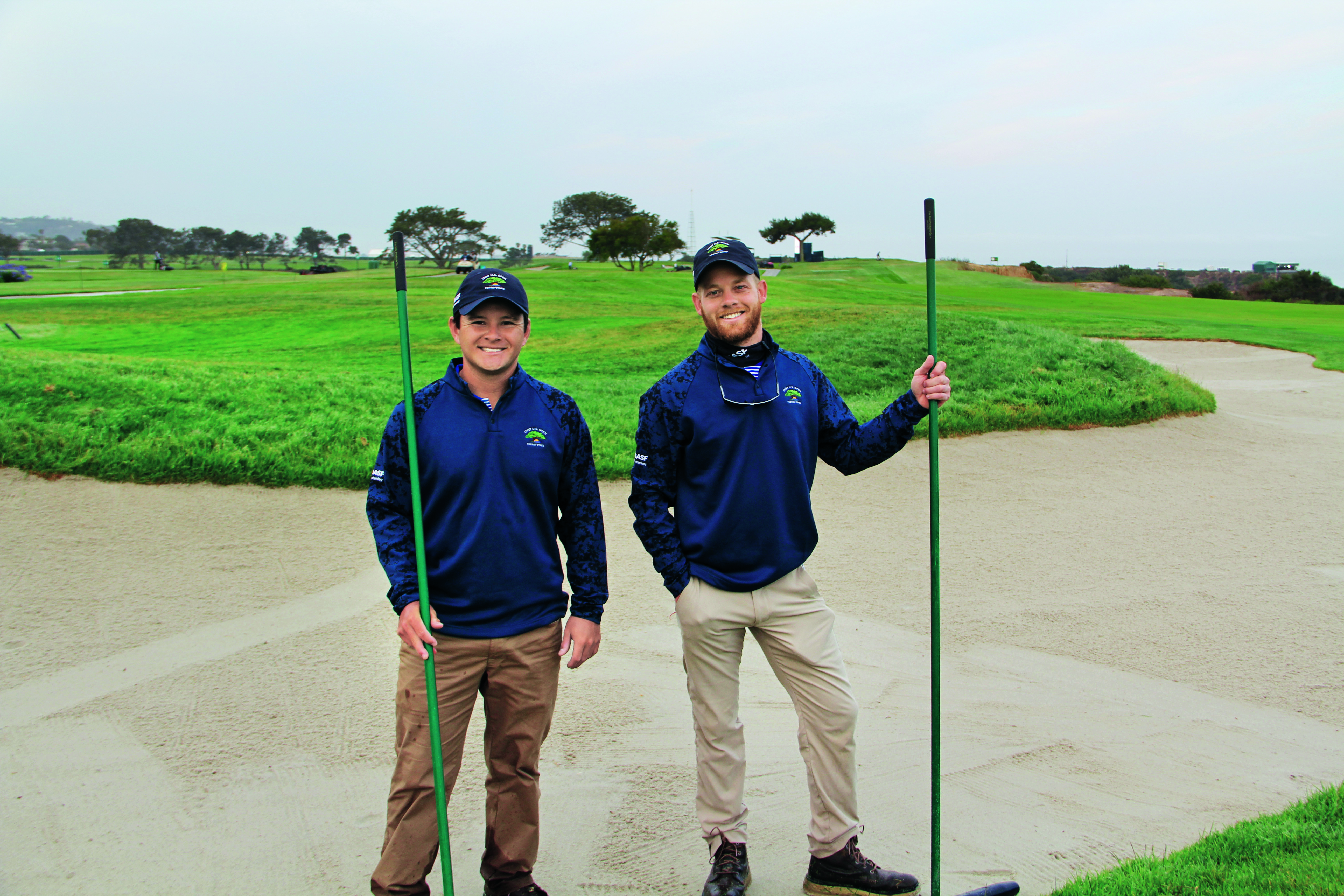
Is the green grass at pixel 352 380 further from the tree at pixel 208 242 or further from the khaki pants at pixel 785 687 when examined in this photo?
the tree at pixel 208 242

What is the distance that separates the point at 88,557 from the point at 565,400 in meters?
5.17

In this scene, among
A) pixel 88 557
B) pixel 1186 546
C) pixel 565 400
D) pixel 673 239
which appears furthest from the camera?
pixel 673 239

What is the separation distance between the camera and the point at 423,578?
2.72 meters

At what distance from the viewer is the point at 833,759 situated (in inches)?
117

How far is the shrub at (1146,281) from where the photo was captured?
52.9 m

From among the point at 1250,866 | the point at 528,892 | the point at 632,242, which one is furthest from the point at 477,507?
the point at 632,242

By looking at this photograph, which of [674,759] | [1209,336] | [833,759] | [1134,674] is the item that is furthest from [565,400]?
[1209,336]

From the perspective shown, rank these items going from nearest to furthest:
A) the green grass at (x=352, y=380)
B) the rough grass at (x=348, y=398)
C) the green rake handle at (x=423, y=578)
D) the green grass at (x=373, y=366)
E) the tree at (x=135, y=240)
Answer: the green rake handle at (x=423, y=578)
the rough grass at (x=348, y=398)
the green grass at (x=352, y=380)
the green grass at (x=373, y=366)
the tree at (x=135, y=240)

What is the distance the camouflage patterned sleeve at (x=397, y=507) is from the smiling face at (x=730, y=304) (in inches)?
38.1

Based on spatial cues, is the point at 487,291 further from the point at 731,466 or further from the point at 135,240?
the point at 135,240

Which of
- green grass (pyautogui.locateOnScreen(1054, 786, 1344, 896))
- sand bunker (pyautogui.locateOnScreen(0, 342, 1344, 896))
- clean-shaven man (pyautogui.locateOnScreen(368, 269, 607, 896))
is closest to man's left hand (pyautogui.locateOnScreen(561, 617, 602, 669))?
clean-shaven man (pyautogui.locateOnScreen(368, 269, 607, 896))

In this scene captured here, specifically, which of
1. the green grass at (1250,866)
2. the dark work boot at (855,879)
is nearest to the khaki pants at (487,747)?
the dark work boot at (855,879)

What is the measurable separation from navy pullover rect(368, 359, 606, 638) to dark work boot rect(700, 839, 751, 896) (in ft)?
3.21

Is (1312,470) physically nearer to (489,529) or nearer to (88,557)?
(489,529)
